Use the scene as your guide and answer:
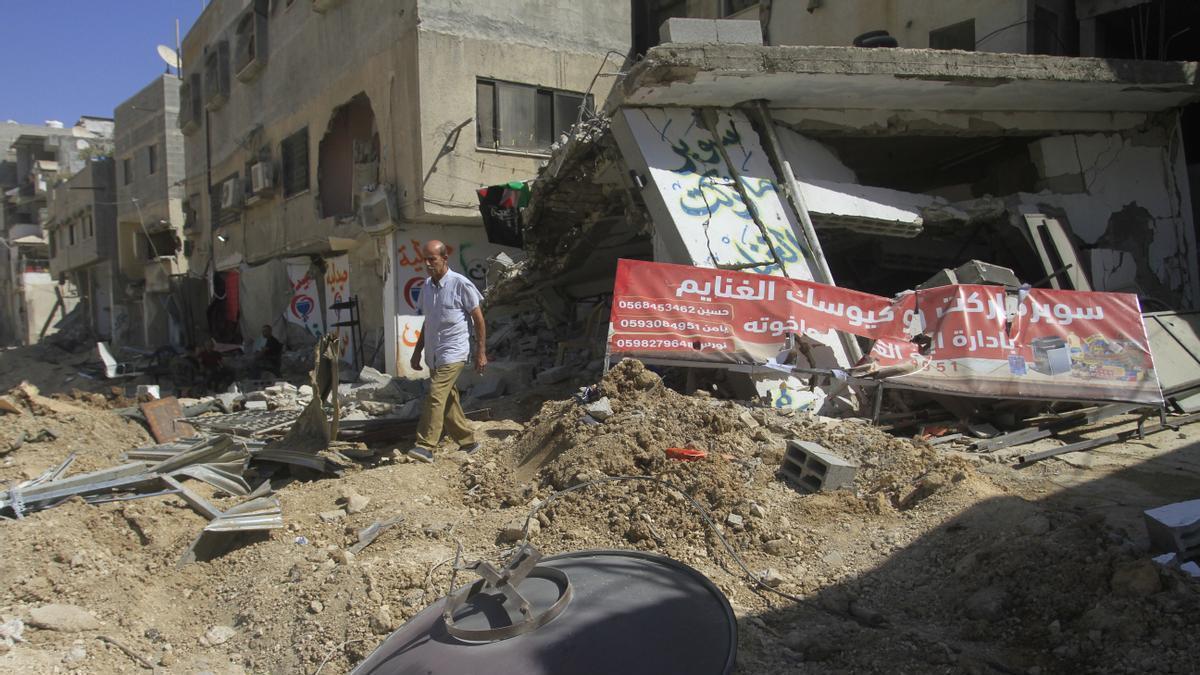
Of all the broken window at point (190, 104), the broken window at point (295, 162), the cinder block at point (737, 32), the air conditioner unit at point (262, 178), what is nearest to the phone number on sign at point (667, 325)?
the cinder block at point (737, 32)

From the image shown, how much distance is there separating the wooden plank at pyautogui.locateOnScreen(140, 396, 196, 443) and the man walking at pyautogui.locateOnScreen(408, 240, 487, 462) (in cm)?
352

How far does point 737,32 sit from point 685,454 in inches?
191

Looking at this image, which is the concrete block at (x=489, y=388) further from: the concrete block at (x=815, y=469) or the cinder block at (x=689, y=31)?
the concrete block at (x=815, y=469)

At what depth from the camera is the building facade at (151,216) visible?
26.5 meters

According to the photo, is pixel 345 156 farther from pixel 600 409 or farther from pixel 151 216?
pixel 151 216

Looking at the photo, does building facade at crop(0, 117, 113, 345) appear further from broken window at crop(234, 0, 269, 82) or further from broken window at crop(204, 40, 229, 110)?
broken window at crop(234, 0, 269, 82)

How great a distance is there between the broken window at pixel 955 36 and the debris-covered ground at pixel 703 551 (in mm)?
7619

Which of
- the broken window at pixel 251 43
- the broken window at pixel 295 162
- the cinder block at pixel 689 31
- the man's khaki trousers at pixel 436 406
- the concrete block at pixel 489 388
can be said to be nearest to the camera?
the man's khaki trousers at pixel 436 406

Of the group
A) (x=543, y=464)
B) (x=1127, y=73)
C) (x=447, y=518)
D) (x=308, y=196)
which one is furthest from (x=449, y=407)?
(x=308, y=196)

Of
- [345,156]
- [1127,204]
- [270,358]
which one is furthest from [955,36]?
[270,358]

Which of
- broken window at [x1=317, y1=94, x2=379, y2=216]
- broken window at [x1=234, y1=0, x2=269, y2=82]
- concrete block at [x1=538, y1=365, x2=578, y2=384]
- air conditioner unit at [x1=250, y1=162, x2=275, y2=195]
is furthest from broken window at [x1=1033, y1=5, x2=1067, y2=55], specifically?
broken window at [x1=234, y1=0, x2=269, y2=82]

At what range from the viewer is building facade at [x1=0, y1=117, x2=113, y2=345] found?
39.8 metres

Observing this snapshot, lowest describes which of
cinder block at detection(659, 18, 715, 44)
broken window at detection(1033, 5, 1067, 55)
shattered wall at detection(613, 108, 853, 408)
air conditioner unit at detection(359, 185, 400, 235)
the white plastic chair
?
the white plastic chair

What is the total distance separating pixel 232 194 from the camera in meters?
20.5
